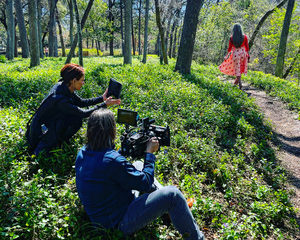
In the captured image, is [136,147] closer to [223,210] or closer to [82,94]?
[223,210]

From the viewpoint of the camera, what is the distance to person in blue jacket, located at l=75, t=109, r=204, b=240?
2295 mm

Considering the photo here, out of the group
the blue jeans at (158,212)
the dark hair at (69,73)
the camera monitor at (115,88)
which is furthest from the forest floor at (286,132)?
the dark hair at (69,73)

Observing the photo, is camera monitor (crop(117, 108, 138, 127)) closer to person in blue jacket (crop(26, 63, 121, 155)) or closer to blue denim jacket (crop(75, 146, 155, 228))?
blue denim jacket (crop(75, 146, 155, 228))


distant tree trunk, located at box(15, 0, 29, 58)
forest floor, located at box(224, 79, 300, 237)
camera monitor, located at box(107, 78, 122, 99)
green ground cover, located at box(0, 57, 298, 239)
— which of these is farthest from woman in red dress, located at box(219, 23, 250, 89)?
distant tree trunk, located at box(15, 0, 29, 58)

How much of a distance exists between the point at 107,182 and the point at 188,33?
9.33m

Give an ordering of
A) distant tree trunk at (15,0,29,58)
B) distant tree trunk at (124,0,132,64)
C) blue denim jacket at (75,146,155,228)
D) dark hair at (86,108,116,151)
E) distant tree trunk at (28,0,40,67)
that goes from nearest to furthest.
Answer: blue denim jacket at (75,146,155,228) → dark hair at (86,108,116,151) → distant tree trunk at (28,0,40,67) → distant tree trunk at (124,0,132,64) → distant tree trunk at (15,0,29,58)

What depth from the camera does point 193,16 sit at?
9.93 meters

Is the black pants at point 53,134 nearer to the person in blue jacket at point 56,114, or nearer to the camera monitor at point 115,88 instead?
the person in blue jacket at point 56,114

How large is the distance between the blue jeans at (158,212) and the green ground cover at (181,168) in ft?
0.82

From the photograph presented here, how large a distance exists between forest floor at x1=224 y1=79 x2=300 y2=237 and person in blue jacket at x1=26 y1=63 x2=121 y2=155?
4288 millimetres

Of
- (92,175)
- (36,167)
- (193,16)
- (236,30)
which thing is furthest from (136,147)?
(193,16)

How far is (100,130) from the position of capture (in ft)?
7.85

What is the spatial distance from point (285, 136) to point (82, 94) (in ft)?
20.9

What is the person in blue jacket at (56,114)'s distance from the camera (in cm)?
372
